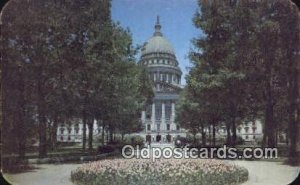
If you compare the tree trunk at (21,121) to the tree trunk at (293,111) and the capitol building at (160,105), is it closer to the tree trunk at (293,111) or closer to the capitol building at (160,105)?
the capitol building at (160,105)

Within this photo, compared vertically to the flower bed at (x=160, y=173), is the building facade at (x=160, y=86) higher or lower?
higher

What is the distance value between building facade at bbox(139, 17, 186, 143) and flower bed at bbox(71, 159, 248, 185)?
0.66 meters

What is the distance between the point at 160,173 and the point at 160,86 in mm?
2015

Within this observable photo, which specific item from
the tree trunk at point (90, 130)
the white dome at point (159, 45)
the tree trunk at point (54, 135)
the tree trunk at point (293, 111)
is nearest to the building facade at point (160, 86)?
the white dome at point (159, 45)

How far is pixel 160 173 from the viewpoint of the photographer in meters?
8.22

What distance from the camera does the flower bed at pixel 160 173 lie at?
26.8 feet

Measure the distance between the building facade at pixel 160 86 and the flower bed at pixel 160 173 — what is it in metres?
0.66

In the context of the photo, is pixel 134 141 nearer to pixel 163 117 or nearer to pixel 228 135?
pixel 228 135

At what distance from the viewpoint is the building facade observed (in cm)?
905

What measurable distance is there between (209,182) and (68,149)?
87.5 inches

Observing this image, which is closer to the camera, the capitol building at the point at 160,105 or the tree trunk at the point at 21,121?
the tree trunk at the point at 21,121

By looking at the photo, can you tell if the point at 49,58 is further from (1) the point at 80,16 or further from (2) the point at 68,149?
(2) the point at 68,149

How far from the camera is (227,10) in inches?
366

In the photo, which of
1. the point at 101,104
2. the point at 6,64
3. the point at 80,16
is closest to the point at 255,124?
the point at 101,104
